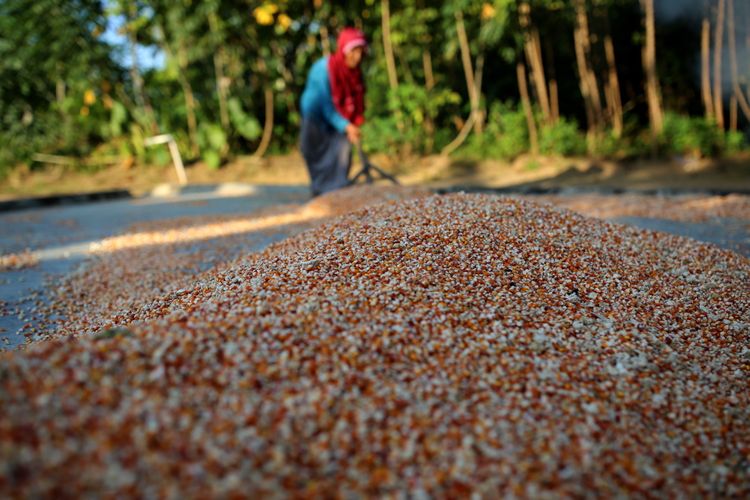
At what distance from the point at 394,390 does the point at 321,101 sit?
409 centimetres

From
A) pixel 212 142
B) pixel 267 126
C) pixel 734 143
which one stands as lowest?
pixel 734 143

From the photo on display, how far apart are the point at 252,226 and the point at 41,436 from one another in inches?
128

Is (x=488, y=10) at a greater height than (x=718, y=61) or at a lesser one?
greater

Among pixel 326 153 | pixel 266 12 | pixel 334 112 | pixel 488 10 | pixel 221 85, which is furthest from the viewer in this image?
pixel 221 85

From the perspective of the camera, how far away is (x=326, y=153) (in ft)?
16.7

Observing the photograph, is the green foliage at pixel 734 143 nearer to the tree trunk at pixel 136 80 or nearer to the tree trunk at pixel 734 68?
the tree trunk at pixel 734 68

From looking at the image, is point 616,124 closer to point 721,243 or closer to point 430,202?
point 721,243

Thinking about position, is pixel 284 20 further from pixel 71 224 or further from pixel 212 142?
pixel 71 224

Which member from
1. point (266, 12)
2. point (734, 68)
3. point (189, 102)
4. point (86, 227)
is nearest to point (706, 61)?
point (734, 68)

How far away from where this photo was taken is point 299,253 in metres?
2.10

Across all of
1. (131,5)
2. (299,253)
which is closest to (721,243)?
(299,253)

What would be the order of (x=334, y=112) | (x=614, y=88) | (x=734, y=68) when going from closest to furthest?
(x=334, y=112) → (x=734, y=68) → (x=614, y=88)

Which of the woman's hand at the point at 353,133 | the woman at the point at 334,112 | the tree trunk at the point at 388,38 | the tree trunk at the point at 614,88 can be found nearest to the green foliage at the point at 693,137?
the tree trunk at the point at 614,88

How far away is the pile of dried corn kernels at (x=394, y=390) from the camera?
0.95 m
